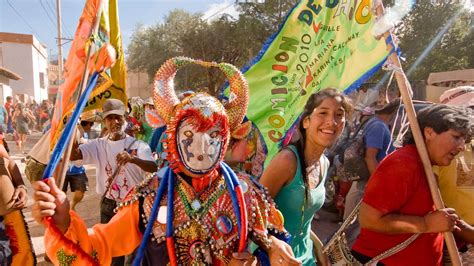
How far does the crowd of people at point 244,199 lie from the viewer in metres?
1.85

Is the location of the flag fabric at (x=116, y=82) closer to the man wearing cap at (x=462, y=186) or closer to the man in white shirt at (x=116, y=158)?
the man in white shirt at (x=116, y=158)

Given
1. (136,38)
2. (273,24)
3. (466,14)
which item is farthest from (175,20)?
(466,14)

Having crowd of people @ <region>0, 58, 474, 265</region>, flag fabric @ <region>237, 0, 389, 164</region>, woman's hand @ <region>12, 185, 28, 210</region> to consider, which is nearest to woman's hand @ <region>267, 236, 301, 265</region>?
crowd of people @ <region>0, 58, 474, 265</region>

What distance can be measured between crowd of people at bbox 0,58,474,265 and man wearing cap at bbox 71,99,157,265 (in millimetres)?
990

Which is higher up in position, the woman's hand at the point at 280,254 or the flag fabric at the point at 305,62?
the flag fabric at the point at 305,62

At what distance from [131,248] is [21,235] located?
1607 millimetres

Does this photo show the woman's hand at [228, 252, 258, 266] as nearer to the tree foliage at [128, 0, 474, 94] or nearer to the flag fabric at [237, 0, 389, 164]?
the flag fabric at [237, 0, 389, 164]

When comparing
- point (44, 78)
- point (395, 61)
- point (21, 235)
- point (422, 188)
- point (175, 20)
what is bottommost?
point (21, 235)

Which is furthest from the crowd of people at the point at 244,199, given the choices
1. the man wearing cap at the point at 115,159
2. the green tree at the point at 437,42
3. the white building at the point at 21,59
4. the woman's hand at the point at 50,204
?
the white building at the point at 21,59

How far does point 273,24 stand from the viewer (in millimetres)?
22547

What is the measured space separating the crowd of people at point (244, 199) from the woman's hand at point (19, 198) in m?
0.01

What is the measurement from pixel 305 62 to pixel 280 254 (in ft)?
6.59

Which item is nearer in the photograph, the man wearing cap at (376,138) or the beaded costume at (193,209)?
the beaded costume at (193,209)

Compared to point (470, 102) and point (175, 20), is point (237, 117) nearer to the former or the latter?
point (470, 102)
